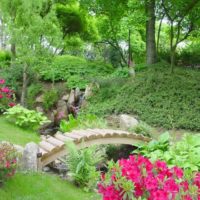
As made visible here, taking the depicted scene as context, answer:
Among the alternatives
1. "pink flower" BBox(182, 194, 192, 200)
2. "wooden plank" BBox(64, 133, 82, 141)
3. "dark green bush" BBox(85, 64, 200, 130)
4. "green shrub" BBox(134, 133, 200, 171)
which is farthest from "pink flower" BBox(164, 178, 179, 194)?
"dark green bush" BBox(85, 64, 200, 130)

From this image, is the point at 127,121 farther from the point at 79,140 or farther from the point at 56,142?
the point at 56,142

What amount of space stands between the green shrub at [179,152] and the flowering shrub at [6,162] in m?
2.84

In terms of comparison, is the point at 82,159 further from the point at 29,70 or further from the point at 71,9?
the point at 71,9

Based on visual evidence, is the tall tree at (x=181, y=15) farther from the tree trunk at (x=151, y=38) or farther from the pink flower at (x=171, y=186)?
the pink flower at (x=171, y=186)

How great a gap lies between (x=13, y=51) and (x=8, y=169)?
386 inches

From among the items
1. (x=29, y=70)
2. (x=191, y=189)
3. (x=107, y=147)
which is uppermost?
(x=29, y=70)

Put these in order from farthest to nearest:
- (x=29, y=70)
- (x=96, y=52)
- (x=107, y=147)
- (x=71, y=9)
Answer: (x=96, y=52), (x=71, y=9), (x=29, y=70), (x=107, y=147)

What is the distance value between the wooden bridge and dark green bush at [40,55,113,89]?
207 inches

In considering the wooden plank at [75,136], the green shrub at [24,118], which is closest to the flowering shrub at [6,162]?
the wooden plank at [75,136]

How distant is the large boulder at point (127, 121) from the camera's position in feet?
34.1

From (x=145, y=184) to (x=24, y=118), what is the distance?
7.72 metres

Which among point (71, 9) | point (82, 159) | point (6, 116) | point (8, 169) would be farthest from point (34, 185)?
point (71, 9)

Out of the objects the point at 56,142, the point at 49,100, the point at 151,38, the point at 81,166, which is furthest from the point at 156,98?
the point at 81,166

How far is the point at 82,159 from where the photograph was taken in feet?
22.2
